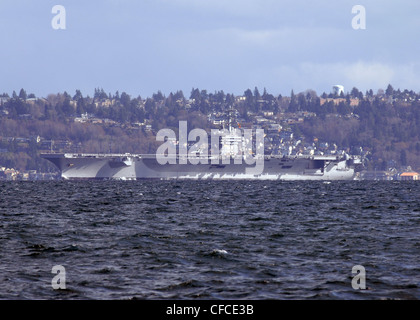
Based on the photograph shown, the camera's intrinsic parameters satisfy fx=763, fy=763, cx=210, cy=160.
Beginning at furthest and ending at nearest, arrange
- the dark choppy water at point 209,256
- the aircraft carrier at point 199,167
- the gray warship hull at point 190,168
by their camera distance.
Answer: the aircraft carrier at point 199,167
the gray warship hull at point 190,168
the dark choppy water at point 209,256

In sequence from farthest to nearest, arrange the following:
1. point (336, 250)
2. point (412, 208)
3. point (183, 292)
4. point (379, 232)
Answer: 1. point (412, 208)
2. point (379, 232)
3. point (336, 250)
4. point (183, 292)

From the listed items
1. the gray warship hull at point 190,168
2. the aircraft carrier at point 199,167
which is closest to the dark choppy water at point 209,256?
the gray warship hull at point 190,168

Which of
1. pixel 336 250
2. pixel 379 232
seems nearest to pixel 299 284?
pixel 336 250

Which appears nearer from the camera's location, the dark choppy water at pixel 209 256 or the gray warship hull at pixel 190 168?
the dark choppy water at pixel 209 256

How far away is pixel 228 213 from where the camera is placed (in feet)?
131

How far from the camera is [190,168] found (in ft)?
501

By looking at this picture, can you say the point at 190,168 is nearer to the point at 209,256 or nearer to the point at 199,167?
the point at 199,167

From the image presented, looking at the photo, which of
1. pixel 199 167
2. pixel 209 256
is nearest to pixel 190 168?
pixel 199 167

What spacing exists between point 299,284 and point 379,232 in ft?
39.8

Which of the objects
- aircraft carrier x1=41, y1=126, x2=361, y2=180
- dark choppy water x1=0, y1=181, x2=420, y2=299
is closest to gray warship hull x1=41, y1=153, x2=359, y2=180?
aircraft carrier x1=41, y1=126, x2=361, y2=180

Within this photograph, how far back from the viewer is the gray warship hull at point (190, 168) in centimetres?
14750

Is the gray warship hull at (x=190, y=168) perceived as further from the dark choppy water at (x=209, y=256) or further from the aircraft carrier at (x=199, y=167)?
the dark choppy water at (x=209, y=256)

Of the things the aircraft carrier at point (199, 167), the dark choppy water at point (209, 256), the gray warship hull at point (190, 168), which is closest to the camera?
the dark choppy water at point (209, 256)
